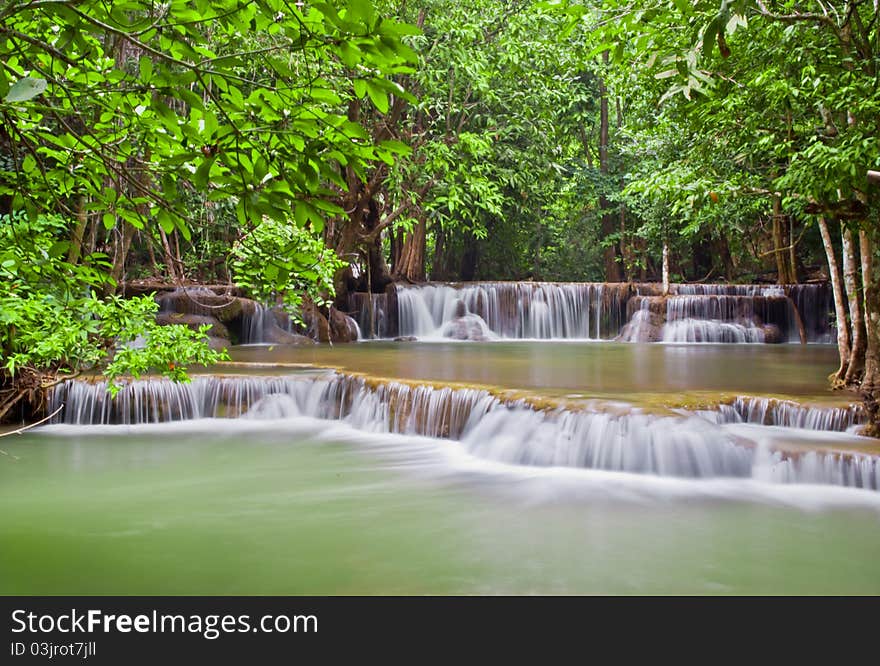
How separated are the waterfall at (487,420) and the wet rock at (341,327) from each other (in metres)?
7.69

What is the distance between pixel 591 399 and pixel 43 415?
693 cm

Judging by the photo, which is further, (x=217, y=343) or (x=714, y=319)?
(x=714, y=319)

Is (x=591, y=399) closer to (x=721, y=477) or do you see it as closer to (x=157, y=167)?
(x=721, y=477)

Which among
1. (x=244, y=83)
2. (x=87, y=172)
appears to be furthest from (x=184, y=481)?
(x=244, y=83)

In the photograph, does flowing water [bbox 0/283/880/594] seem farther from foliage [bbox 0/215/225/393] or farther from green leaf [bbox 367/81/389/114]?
green leaf [bbox 367/81/389/114]

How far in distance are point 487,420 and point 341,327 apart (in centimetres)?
1076

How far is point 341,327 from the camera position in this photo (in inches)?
731

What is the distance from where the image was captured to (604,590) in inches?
183

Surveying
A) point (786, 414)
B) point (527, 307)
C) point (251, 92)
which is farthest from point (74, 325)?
point (527, 307)

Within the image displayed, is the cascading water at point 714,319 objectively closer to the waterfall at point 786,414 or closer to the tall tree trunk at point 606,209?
the tall tree trunk at point 606,209

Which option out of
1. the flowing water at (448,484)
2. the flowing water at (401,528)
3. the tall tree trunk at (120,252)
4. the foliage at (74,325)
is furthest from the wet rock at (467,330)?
the foliage at (74,325)

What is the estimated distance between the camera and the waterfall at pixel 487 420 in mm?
6848

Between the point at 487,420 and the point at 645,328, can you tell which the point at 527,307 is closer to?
the point at 645,328
